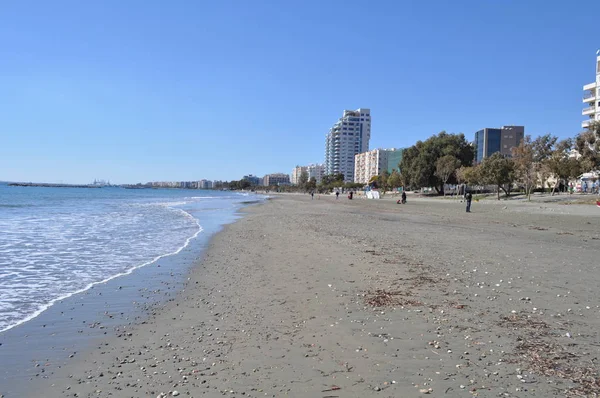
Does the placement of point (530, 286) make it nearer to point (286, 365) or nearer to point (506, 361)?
point (506, 361)

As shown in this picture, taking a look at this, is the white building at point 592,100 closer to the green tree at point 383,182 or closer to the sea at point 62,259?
the green tree at point 383,182

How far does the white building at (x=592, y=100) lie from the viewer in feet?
224

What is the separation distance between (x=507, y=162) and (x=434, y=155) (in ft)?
84.0

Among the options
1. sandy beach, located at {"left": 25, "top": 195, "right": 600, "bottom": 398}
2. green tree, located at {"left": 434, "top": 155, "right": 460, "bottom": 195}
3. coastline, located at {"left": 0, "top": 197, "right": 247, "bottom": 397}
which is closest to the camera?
sandy beach, located at {"left": 25, "top": 195, "right": 600, "bottom": 398}

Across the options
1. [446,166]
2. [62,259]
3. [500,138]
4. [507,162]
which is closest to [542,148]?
[507,162]

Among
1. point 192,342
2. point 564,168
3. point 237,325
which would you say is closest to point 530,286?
point 237,325

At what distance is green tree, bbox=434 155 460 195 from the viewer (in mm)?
76188

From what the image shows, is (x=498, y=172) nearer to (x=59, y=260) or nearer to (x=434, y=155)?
(x=434, y=155)

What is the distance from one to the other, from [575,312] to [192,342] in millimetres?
5363

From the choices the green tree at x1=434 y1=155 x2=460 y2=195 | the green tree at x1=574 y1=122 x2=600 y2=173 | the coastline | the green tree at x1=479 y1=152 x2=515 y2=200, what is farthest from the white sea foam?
the green tree at x1=434 y1=155 x2=460 y2=195

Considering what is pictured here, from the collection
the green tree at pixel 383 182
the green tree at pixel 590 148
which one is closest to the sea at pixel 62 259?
the green tree at pixel 590 148

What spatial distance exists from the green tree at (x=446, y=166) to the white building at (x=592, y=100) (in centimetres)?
2076

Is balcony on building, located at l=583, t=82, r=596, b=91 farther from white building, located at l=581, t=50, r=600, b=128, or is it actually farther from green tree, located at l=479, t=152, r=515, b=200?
green tree, located at l=479, t=152, r=515, b=200

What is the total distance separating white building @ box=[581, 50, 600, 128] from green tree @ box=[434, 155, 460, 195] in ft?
68.1
